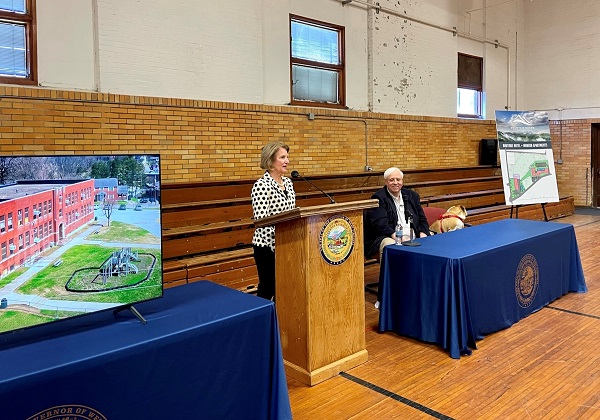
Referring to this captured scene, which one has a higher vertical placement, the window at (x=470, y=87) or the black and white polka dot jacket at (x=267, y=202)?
the window at (x=470, y=87)

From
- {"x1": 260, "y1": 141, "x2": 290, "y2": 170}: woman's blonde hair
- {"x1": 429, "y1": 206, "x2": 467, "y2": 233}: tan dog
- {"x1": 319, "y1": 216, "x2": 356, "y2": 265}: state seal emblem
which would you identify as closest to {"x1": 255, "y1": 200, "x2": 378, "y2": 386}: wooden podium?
{"x1": 319, "y1": 216, "x2": 356, "y2": 265}: state seal emblem

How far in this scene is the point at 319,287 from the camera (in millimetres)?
2857

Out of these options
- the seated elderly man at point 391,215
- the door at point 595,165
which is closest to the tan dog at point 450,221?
the seated elderly man at point 391,215

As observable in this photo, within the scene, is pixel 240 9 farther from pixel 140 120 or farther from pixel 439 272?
pixel 439 272

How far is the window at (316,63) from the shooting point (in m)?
7.35

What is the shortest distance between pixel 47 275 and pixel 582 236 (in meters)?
8.17

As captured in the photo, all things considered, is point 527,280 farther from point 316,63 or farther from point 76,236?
point 316,63

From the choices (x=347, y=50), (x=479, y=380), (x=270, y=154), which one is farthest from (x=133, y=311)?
(x=347, y=50)

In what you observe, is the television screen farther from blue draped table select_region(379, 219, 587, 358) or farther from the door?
the door

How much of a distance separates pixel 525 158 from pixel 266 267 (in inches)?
176

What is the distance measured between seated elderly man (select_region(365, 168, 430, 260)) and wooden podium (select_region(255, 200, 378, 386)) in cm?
122

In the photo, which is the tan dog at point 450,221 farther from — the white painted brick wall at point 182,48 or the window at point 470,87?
the window at point 470,87

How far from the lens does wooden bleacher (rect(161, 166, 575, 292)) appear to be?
481cm

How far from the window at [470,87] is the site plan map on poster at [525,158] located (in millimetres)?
3985
